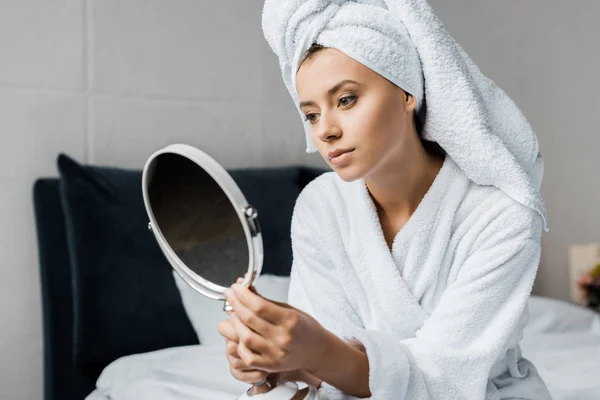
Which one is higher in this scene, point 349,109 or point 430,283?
point 349,109

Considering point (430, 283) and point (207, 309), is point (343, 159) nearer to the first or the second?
point (430, 283)

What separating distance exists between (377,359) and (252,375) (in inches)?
6.5

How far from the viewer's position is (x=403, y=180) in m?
1.13

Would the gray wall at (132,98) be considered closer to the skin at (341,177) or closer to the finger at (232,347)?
the skin at (341,177)

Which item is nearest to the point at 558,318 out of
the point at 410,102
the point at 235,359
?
the point at 410,102

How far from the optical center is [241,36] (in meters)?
2.44

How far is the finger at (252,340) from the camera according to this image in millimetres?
784

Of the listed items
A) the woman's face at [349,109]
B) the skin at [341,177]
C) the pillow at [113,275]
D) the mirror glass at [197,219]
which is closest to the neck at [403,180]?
the skin at [341,177]

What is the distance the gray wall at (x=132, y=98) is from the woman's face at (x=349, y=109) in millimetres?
1272

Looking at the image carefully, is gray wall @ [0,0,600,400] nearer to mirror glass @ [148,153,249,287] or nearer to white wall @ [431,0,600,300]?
white wall @ [431,0,600,300]

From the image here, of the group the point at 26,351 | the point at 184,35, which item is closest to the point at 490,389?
the point at 26,351

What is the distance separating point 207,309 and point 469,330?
1.02 meters

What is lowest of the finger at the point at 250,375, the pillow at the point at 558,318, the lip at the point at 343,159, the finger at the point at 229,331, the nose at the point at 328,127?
the pillow at the point at 558,318

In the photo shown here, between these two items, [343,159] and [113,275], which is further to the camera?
[113,275]
